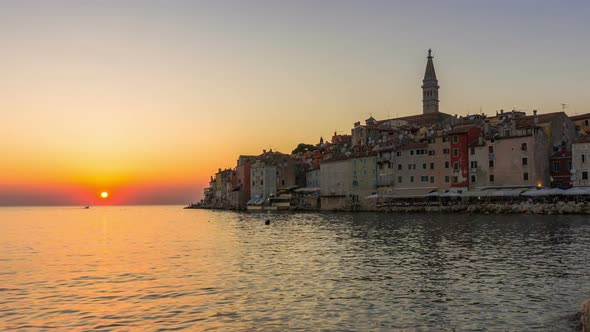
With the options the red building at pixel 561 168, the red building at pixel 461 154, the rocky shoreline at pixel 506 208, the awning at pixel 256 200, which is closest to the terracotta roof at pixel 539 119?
the red building at pixel 561 168

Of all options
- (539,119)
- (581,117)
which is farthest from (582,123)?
(539,119)

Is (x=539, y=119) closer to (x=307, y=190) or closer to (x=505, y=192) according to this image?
(x=505, y=192)

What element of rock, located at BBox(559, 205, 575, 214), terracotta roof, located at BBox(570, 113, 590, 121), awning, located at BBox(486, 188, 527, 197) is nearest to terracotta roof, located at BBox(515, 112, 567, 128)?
awning, located at BBox(486, 188, 527, 197)

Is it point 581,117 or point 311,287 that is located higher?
point 581,117

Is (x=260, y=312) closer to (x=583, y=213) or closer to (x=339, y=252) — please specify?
(x=339, y=252)

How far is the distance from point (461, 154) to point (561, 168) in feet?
50.1

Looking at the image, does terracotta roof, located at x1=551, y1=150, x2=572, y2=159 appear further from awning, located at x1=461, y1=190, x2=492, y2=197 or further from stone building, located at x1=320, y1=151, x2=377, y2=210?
stone building, located at x1=320, y1=151, x2=377, y2=210

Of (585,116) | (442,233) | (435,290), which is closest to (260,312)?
(435,290)

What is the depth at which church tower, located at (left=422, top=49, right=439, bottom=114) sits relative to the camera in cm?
16050

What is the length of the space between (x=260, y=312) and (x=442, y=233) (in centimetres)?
3322

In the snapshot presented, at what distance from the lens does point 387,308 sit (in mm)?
17828

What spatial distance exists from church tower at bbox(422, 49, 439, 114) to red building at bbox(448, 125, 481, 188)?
74.7 meters

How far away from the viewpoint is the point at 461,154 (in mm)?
86000

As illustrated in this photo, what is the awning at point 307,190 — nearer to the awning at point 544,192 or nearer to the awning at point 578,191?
the awning at point 544,192
